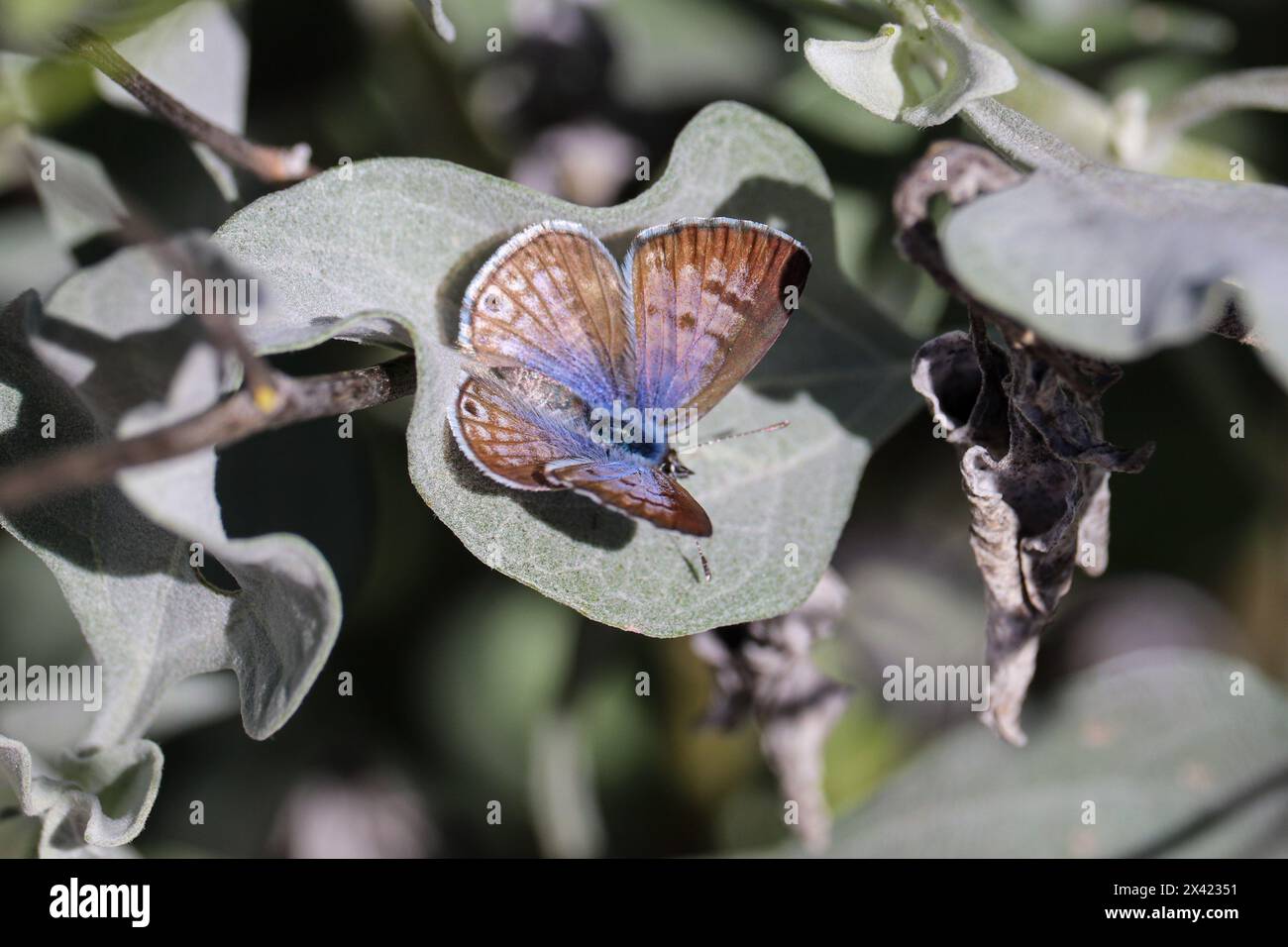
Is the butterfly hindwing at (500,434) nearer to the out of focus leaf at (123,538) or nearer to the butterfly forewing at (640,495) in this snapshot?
the butterfly forewing at (640,495)

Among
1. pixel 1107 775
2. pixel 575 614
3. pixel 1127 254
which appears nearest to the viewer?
pixel 1127 254

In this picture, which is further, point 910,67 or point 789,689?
point 789,689

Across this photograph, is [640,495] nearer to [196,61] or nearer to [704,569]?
[704,569]

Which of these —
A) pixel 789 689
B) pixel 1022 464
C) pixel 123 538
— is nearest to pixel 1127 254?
pixel 1022 464

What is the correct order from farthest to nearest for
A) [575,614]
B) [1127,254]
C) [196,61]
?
[575,614] → [196,61] → [1127,254]

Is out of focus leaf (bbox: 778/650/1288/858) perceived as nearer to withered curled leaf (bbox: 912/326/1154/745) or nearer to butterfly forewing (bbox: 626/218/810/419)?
withered curled leaf (bbox: 912/326/1154/745)

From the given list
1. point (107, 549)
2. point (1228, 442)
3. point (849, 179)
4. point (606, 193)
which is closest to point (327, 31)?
point (606, 193)

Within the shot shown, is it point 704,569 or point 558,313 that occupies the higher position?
point 558,313
